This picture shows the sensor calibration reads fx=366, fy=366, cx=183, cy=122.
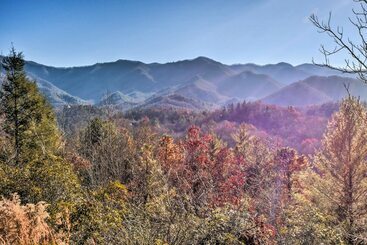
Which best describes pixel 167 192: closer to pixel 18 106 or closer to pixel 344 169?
pixel 344 169

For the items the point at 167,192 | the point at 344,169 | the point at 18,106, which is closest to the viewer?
the point at 167,192

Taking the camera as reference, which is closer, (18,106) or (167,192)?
(167,192)

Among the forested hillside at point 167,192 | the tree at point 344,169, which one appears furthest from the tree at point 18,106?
the tree at point 344,169

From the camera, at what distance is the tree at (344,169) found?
14.8 m

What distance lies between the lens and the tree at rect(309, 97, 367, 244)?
48.5 ft

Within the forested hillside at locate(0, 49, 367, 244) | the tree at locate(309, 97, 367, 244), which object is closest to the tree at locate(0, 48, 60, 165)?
the forested hillside at locate(0, 49, 367, 244)

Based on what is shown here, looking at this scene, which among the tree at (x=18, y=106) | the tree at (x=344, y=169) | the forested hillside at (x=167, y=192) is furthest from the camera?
the tree at (x=18, y=106)

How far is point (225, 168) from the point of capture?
2547 cm

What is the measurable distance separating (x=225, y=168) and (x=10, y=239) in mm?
20648

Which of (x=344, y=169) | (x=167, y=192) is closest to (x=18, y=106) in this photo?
(x=167, y=192)

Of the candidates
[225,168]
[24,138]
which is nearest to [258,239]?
[225,168]

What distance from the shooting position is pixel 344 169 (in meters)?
15.3

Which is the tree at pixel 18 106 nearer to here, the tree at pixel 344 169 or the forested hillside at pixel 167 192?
the forested hillside at pixel 167 192

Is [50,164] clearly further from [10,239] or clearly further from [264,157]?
[264,157]
